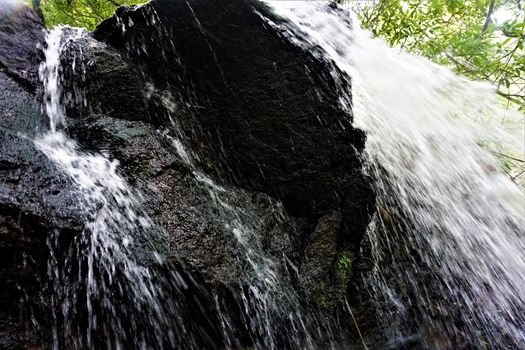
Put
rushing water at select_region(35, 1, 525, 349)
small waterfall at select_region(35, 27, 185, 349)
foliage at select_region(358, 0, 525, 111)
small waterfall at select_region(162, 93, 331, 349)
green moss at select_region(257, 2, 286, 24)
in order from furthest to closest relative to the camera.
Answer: foliage at select_region(358, 0, 525, 111)
green moss at select_region(257, 2, 286, 24)
small waterfall at select_region(162, 93, 331, 349)
rushing water at select_region(35, 1, 525, 349)
small waterfall at select_region(35, 27, 185, 349)

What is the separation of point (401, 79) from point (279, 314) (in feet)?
15.8

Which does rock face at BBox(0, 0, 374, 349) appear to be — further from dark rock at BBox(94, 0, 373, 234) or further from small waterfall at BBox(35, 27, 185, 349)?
small waterfall at BBox(35, 27, 185, 349)

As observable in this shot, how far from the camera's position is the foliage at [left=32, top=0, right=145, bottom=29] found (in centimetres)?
662

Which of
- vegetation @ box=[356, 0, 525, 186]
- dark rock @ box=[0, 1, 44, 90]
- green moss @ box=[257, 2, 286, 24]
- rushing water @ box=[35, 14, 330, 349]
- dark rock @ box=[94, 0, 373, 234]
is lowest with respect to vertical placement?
rushing water @ box=[35, 14, 330, 349]

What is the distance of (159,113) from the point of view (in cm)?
381

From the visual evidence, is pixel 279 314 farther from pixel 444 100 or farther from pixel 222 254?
pixel 444 100

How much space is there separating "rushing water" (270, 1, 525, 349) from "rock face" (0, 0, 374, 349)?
52 cm

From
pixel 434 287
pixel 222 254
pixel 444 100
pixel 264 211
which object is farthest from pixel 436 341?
pixel 444 100

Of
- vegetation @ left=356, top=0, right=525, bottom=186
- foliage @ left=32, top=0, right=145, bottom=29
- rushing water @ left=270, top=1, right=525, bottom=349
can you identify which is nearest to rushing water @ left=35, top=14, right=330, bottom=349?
rushing water @ left=270, top=1, right=525, bottom=349

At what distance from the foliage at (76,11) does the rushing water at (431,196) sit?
3897 mm

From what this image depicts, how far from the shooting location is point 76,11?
270 inches

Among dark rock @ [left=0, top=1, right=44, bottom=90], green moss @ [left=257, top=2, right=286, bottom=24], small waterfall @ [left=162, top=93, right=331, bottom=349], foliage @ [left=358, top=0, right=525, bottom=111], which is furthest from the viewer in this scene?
foliage @ [left=358, top=0, right=525, bottom=111]

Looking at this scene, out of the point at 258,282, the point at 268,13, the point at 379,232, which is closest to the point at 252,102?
the point at 268,13

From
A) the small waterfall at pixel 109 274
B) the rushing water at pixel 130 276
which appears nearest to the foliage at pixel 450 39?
the rushing water at pixel 130 276
